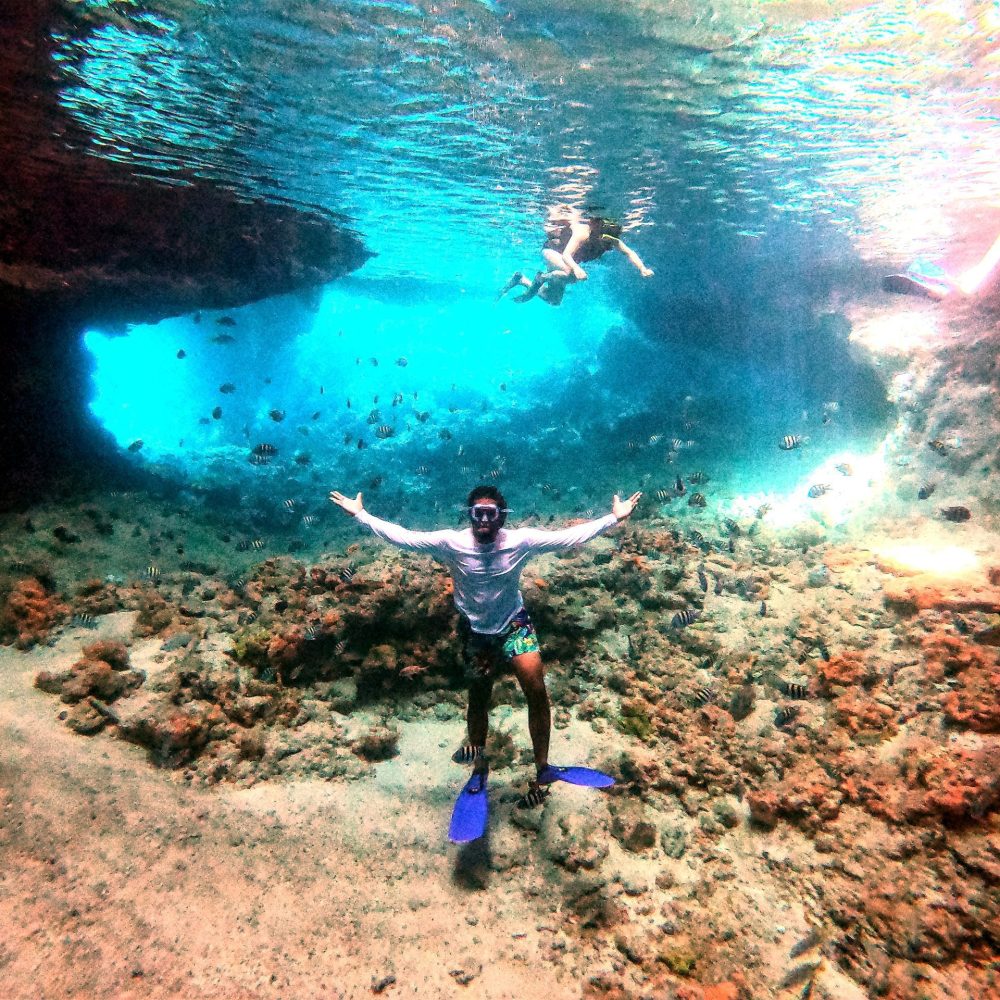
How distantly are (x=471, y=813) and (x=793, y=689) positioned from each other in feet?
13.3

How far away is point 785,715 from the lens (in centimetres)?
622

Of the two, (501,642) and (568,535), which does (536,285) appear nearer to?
(568,535)

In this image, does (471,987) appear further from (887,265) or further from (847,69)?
(887,265)

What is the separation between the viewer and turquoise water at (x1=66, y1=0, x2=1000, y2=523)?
909 cm

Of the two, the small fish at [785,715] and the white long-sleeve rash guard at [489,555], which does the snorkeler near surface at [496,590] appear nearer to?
the white long-sleeve rash guard at [489,555]

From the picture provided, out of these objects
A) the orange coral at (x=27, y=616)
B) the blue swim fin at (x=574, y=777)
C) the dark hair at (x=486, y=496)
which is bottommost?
the orange coral at (x=27, y=616)

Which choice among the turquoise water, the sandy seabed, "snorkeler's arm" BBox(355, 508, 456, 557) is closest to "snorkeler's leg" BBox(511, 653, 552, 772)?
the sandy seabed

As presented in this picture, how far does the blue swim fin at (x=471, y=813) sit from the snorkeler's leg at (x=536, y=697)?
2.20 ft

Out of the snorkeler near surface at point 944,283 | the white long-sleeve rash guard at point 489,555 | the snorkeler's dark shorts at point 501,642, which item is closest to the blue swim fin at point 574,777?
the snorkeler's dark shorts at point 501,642

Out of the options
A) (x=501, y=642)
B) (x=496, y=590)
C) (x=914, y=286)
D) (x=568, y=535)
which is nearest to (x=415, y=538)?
(x=496, y=590)

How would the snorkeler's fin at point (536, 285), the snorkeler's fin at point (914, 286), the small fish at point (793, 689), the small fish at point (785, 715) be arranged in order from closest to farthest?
the small fish at point (793, 689), the small fish at point (785, 715), the snorkeler's fin at point (914, 286), the snorkeler's fin at point (536, 285)

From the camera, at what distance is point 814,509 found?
16.5 meters

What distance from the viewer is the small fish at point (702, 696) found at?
21.6 ft

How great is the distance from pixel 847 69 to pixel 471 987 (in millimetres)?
15707
